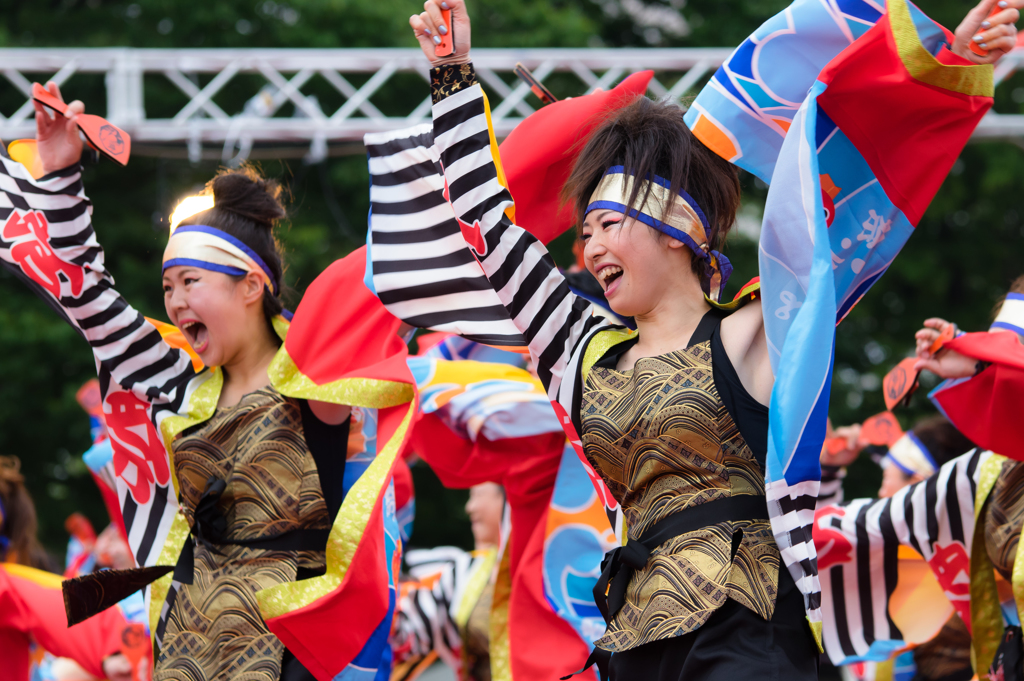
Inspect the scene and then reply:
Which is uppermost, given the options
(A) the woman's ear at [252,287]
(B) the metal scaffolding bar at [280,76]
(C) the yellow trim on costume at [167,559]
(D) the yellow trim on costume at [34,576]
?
(B) the metal scaffolding bar at [280,76]

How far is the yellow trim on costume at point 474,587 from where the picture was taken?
463cm

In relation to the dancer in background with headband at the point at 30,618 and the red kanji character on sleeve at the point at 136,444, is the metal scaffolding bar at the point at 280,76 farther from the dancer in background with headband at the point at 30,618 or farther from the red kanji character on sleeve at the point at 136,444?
the red kanji character on sleeve at the point at 136,444

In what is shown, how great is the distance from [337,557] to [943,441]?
9.58 ft

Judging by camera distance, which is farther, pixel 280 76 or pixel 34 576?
pixel 280 76

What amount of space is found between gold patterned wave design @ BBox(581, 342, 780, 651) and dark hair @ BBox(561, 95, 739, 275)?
304 millimetres

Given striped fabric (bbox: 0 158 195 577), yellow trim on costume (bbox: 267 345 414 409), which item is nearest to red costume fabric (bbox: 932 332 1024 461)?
yellow trim on costume (bbox: 267 345 414 409)

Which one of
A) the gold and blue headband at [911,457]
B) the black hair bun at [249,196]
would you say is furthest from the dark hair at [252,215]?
the gold and blue headband at [911,457]

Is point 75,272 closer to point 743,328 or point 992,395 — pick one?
point 743,328

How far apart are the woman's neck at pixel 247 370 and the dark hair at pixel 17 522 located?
209 cm

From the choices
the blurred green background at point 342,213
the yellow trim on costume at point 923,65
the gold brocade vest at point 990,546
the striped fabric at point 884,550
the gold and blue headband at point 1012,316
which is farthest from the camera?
the blurred green background at point 342,213

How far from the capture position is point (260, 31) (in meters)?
10.2

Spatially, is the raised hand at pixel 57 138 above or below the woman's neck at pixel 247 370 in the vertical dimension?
above

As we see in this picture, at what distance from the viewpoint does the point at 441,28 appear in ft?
7.55

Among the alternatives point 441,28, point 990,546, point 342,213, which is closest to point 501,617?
point 990,546
